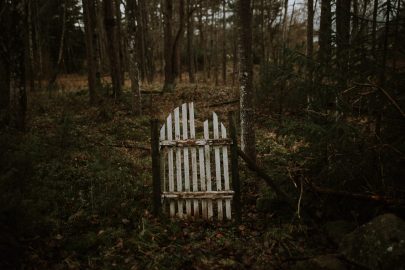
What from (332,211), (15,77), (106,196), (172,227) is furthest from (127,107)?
(332,211)

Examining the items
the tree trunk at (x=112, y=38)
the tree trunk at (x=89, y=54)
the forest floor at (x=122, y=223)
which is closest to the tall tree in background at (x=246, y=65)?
the forest floor at (x=122, y=223)

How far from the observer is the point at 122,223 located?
557 centimetres

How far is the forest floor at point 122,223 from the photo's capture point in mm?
4570

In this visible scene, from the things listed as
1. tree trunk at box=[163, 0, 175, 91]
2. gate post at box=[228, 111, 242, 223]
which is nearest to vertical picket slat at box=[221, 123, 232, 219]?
gate post at box=[228, 111, 242, 223]

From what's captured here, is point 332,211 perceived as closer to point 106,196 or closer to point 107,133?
point 106,196

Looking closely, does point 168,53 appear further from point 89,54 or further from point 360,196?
point 360,196

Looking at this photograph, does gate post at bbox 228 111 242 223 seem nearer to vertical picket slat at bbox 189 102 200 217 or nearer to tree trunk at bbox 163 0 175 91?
vertical picket slat at bbox 189 102 200 217

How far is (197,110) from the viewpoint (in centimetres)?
1402

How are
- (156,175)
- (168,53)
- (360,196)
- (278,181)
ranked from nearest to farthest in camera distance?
(360,196) < (156,175) < (278,181) < (168,53)

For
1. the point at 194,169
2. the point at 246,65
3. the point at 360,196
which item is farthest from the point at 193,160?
the point at 360,196

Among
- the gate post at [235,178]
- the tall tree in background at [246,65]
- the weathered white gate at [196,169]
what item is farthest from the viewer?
the tall tree in background at [246,65]

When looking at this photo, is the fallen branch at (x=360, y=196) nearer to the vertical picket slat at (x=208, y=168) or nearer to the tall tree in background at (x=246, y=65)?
the vertical picket slat at (x=208, y=168)

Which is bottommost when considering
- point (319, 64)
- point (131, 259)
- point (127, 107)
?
point (131, 259)

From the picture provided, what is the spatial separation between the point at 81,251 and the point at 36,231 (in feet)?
2.49
